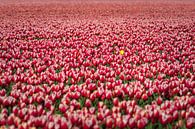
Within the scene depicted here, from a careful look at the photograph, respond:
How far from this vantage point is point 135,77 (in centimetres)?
625

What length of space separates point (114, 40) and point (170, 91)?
6003mm

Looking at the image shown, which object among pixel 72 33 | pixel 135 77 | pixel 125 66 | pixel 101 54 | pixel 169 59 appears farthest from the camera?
pixel 72 33

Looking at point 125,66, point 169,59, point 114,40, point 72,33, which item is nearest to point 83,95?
point 125,66

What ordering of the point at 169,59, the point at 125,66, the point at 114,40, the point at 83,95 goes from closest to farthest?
the point at 83,95 → the point at 125,66 → the point at 169,59 → the point at 114,40

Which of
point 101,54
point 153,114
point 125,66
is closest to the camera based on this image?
point 153,114

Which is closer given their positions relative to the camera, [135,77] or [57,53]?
[135,77]

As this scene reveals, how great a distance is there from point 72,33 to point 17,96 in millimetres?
8751

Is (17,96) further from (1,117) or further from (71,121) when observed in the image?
(71,121)

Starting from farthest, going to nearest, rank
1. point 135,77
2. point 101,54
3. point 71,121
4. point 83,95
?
point 101,54 < point 135,77 < point 83,95 < point 71,121

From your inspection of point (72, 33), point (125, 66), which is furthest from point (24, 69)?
point (72, 33)

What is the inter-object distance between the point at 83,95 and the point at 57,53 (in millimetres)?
4101

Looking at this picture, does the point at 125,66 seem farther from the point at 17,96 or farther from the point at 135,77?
the point at 17,96

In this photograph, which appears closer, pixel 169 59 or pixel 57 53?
pixel 169 59

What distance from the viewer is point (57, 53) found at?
9078 millimetres
